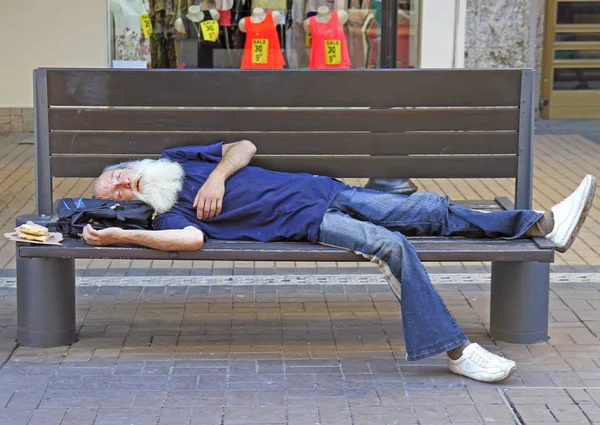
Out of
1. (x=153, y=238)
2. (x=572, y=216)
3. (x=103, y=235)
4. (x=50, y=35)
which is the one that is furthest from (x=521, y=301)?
(x=50, y=35)

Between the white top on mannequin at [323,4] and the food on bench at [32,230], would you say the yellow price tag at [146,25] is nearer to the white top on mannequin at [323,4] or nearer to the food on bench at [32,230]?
the white top on mannequin at [323,4]

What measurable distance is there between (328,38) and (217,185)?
5.31 metres

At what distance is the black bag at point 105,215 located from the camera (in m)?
4.36

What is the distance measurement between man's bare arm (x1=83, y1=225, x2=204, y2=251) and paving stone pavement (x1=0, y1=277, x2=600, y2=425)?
0.53 m

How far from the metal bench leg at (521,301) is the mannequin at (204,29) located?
216 inches

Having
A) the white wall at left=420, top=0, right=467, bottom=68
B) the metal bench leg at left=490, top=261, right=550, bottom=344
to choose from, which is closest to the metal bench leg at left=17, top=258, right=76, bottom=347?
the metal bench leg at left=490, top=261, right=550, bottom=344

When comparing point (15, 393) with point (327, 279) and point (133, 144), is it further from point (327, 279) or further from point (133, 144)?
point (327, 279)

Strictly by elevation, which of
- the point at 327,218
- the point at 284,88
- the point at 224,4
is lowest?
the point at 327,218

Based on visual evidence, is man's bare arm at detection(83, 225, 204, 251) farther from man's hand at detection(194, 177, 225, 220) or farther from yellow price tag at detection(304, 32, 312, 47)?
yellow price tag at detection(304, 32, 312, 47)

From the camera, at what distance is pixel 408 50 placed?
963 cm

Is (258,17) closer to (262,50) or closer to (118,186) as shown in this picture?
(262,50)

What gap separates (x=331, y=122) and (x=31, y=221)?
1.43 meters

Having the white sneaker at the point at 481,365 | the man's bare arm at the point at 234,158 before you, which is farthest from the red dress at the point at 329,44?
the white sneaker at the point at 481,365

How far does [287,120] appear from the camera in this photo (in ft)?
15.6
